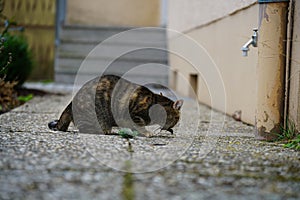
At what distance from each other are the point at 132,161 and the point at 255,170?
0.55m

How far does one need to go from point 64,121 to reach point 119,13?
6639mm

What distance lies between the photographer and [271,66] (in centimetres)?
298

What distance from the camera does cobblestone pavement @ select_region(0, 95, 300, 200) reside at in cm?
182

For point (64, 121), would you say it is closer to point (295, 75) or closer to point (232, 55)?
point (295, 75)

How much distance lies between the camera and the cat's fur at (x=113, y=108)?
312 centimetres

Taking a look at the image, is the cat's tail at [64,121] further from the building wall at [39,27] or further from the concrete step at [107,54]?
the building wall at [39,27]

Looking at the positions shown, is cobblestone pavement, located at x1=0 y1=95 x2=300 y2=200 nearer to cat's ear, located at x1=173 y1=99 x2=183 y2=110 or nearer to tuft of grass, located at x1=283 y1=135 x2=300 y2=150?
tuft of grass, located at x1=283 y1=135 x2=300 y2=150

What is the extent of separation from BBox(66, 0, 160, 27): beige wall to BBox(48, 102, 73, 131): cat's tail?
6398mm

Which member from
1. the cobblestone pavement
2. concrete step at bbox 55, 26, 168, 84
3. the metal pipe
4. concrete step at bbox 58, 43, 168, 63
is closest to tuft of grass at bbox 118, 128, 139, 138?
the cobblestone pavement

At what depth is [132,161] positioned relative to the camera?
2.27 meters

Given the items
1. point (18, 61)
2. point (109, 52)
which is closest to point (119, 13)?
point (109, 52)

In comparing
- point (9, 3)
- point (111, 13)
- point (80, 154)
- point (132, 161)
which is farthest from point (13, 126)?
point (111, 13)

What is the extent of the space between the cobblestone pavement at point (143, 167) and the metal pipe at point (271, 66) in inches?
6.3

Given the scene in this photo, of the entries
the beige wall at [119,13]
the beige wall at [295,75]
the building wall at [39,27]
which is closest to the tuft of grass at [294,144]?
the beige wall at [295,75]
